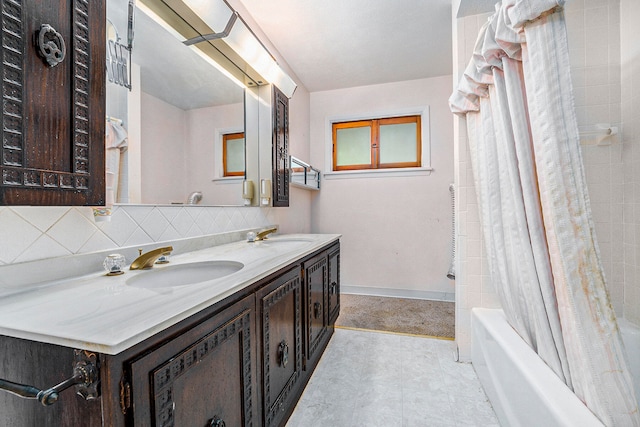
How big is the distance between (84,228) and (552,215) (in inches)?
59.5

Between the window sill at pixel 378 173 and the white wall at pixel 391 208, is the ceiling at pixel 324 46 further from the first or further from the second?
the window sill at pixel 378 173

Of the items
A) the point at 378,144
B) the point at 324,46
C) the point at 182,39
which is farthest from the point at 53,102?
the point at 378,144

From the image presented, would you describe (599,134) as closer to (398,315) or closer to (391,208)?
(391,208)

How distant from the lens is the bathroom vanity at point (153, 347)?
1.66 feet

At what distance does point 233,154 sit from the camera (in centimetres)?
179

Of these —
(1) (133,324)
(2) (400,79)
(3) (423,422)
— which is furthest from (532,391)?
(2) (400,79)

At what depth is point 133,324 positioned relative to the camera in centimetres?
53

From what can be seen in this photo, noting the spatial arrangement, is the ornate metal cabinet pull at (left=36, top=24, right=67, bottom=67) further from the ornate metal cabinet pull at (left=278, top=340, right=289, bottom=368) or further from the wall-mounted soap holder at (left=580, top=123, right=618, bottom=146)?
the wall-mounted soap holder at (left=580, top=123, right=618, bottom=146)

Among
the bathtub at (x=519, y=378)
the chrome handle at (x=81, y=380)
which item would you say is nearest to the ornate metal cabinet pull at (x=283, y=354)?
the chrome handle at (x=81, y=380)

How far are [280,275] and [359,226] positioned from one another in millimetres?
2191

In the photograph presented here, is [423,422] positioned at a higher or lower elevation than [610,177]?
lower

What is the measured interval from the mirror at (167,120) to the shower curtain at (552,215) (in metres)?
1.40

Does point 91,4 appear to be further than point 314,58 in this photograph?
No

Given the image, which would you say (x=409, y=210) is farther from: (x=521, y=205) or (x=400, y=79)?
(x=521, y=205)
